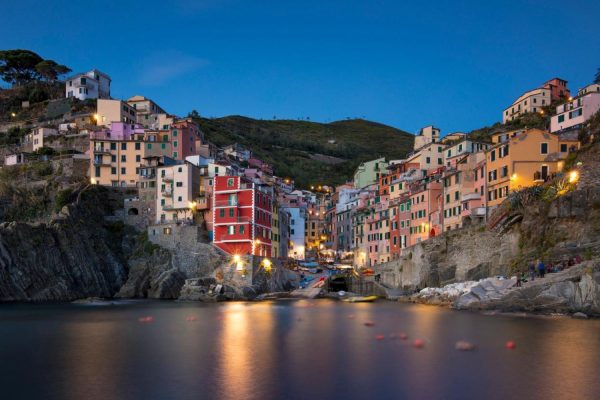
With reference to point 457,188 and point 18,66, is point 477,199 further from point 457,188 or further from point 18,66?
point 18,66

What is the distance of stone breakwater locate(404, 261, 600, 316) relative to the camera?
39.1m

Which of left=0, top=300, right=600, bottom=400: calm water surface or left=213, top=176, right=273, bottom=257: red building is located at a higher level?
left=213, top=176, right=273, bottom=257: red building

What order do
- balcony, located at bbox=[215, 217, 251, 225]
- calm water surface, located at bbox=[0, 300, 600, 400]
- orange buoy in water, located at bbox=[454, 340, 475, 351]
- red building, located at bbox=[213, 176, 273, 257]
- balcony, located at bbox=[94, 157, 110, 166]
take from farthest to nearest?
balcony, located at bbox=[94, 157, 110, 166], balcony, located at bbox=[215, 217, 251, 225], red building, located at bbox=[213, 176, 273, 257], orange buoy in water, located at bbox=[454, 340, 475, 351], calm water surface, located at bbox=[0, 300, 600, 400]

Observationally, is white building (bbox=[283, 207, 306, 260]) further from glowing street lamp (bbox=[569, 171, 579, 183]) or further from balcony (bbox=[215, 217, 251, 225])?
glowing street lamp (bbox=[569, 171, 579, 183])

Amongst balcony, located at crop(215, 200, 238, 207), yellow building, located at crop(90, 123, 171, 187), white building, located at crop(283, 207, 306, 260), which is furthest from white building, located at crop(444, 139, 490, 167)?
yellow building, located at crop(90, 123, 171, 187)

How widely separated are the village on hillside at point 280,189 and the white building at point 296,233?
0.18m

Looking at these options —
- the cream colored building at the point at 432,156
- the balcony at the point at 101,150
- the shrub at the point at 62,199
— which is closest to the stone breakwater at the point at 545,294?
the cream colored building at the point at 432,156

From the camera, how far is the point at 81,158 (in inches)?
3221

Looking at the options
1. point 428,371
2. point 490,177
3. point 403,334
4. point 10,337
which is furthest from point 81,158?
point 428,371

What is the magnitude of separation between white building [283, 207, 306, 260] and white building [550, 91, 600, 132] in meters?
41.6

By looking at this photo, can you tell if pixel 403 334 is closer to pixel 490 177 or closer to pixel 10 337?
pixel 10 337

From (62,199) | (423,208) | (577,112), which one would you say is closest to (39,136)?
(62,199)

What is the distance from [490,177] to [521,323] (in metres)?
24.5

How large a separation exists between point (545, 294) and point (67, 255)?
52.1 meters
